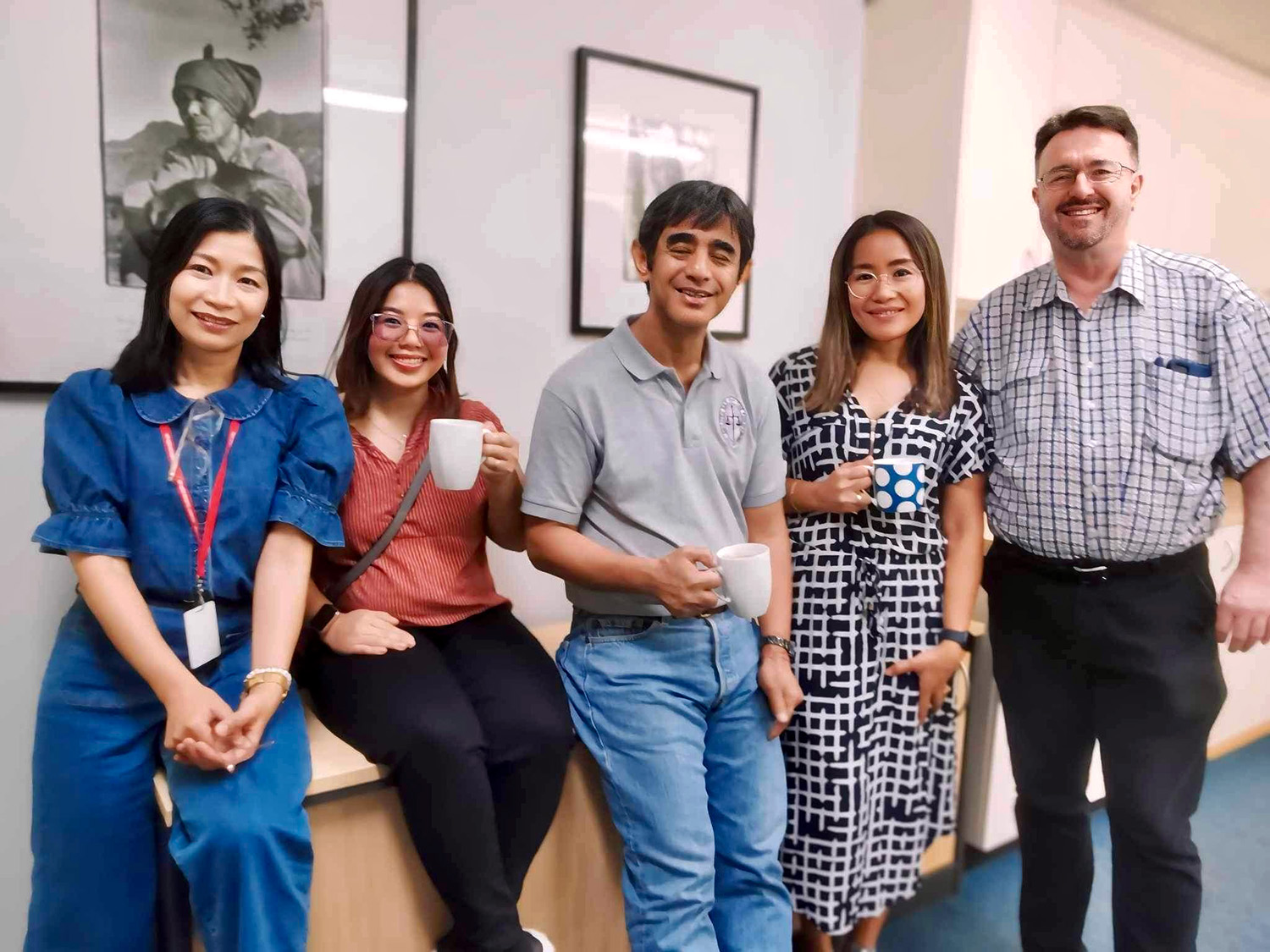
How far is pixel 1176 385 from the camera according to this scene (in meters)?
1.52

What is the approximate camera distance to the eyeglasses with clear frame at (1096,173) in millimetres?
1516

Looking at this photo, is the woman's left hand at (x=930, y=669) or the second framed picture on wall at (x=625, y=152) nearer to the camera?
the woman's left hand at (x=930, y=669)

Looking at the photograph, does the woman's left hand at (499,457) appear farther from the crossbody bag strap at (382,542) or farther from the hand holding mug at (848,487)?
the hand holding mug at (848,487)

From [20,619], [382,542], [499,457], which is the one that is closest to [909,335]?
[499,457]

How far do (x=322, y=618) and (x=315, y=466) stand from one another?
10.1 inches

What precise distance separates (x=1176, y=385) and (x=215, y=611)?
1.60 m

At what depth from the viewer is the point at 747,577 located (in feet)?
4.03

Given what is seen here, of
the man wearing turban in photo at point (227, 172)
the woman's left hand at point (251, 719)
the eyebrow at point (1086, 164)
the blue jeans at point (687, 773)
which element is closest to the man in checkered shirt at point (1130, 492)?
the eyebrow at point (1086, 164)

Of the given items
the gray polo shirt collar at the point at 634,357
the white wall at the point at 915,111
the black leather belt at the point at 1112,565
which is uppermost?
the white wall at the point at 915,111

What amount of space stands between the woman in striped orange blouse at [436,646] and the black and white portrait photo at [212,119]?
0.38m

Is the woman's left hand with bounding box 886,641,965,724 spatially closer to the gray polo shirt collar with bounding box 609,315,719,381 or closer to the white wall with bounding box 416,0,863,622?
the gray polo shirt collar with bounding box 609,315,719,381

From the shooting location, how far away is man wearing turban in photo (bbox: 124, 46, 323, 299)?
1608mm

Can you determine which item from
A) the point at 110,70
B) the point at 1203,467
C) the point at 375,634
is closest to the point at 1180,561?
the point at 1203,467

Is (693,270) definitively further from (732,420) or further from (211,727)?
(211,727)
